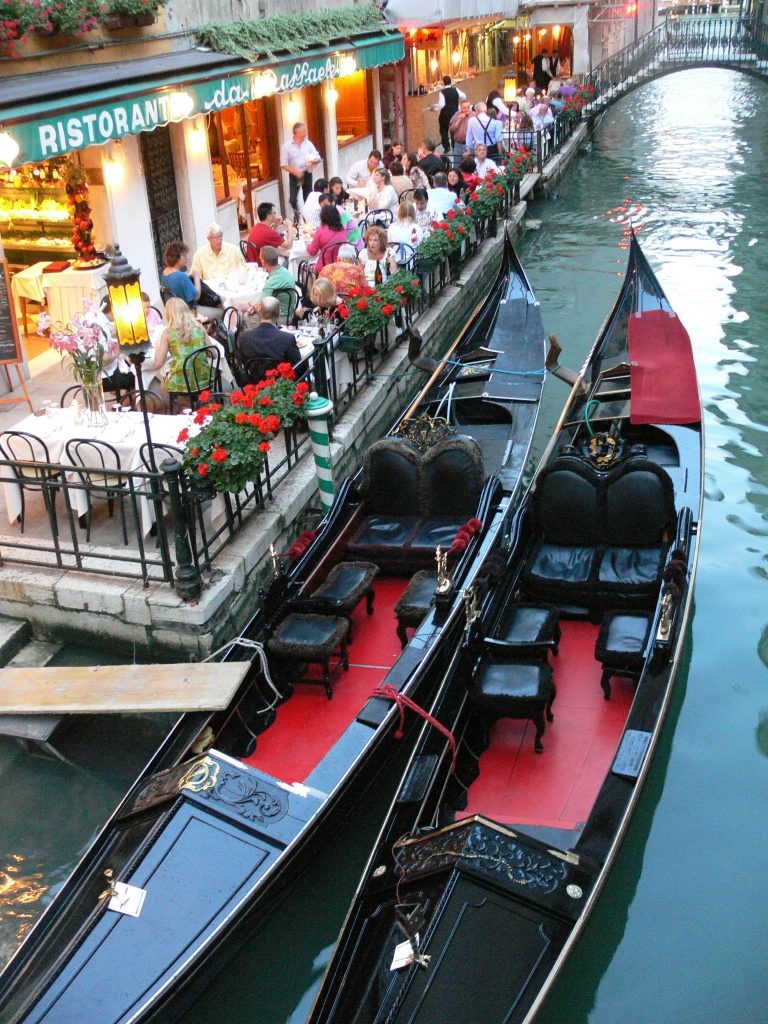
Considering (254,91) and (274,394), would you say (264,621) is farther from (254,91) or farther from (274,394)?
(254,91)

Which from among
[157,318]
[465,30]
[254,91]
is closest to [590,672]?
[157,318]

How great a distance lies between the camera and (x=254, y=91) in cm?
949

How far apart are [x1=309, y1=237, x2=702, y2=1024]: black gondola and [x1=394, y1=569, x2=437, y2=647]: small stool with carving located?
28 cm

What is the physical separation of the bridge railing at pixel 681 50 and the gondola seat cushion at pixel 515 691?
19.7m

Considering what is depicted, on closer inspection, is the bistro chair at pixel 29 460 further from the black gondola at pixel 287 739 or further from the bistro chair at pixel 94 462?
the black gondola at pixel 287 739

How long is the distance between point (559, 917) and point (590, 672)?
1.67m

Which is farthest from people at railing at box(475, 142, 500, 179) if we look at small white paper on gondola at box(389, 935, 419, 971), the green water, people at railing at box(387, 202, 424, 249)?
small white paper on gondola at box(389, 935, 419, 971)

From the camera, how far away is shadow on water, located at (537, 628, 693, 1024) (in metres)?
3.64

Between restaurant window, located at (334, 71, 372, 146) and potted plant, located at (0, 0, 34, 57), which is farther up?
potted plant, located at (0, 0, 34, 57)

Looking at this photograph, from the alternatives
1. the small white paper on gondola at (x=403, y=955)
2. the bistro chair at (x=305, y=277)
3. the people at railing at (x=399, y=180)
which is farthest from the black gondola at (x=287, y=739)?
the people at railing at (x=399, y=180)

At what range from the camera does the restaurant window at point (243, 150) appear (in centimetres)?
1055

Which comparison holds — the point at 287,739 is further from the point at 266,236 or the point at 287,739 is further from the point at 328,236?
the point at 266,236

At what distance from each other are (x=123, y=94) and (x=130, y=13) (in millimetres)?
887

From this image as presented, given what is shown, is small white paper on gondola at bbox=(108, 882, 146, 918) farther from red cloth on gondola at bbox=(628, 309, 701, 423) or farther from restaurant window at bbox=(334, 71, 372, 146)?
restaurant window at bbox=(334, 71, 372, 146)
